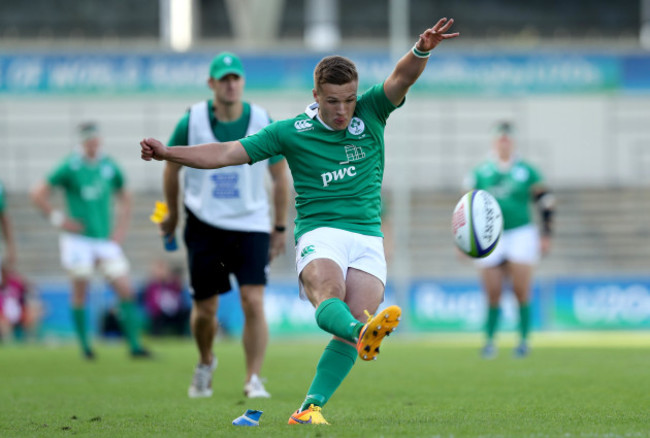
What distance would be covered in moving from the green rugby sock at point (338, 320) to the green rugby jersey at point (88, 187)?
804cm

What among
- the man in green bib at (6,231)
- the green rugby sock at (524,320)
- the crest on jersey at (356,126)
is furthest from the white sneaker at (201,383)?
the green rugby sock at (524,320)

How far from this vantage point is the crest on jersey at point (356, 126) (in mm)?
5875

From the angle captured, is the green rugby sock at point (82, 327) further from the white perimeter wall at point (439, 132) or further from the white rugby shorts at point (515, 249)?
the white perimeter wall at point (439, 132)

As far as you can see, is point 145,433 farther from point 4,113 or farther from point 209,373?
point 4,113

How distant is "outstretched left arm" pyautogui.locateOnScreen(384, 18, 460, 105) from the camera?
564 centimetres

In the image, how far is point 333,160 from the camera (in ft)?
19.2

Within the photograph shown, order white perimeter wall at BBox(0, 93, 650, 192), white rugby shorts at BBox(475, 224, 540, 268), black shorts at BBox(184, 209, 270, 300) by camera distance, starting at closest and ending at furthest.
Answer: black shorts at BBox(184, 209, 270, 300) → white rugby shorts at BBox(475, 224, 540, 268) → white perimeter wall at BBox(0, 93, 650, 192)

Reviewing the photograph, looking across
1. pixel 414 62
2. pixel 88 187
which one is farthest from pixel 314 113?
pixel 88 187

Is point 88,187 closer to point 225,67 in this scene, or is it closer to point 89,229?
point 89,229

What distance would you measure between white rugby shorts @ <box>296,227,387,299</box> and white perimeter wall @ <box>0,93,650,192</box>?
873 inches

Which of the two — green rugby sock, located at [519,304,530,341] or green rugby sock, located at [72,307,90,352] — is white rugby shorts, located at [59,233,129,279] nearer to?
green rugby sock, located at [72,307,90,352]

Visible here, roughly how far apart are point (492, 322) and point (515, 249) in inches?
38.5

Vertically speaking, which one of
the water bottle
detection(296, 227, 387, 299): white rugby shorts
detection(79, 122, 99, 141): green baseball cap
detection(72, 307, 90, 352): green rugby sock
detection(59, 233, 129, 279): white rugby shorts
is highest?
detection(79, 122, 99, 141): green baseball cap

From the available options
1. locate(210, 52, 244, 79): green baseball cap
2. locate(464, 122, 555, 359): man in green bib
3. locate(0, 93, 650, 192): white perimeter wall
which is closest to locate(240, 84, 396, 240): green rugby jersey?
Result: locate(210, 52, 244, 79): green baseball cap
